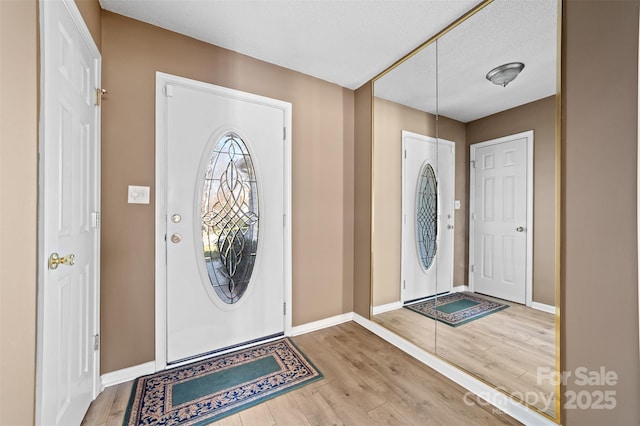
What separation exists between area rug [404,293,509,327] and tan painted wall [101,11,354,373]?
1.10 m

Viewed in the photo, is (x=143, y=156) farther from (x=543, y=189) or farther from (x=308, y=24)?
(x=543, y=189)

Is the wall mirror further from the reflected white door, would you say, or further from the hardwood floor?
the hardwood floor

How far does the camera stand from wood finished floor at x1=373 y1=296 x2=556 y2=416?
144cm

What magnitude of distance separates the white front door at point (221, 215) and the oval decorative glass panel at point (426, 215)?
1.24 metres

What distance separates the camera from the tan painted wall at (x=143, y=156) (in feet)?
5.86

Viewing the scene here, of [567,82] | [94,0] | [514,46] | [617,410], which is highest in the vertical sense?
[94,0]

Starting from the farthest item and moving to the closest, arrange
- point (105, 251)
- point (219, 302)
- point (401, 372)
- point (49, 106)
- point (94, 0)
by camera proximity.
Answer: point (219, 302), point (401, 372), point (105, 251), point (94, 0), point (49, 106)

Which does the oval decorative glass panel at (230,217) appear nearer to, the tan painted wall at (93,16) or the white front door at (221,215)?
the white front door at (221,215)

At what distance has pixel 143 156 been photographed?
6.16ft

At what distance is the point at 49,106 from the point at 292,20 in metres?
1.51

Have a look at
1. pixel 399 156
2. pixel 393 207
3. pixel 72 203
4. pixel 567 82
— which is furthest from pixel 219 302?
pixel 567 82

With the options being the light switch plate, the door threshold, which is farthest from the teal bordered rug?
the light switch plate

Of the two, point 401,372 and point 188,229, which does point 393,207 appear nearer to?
point 401,372

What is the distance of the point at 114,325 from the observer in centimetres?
180
